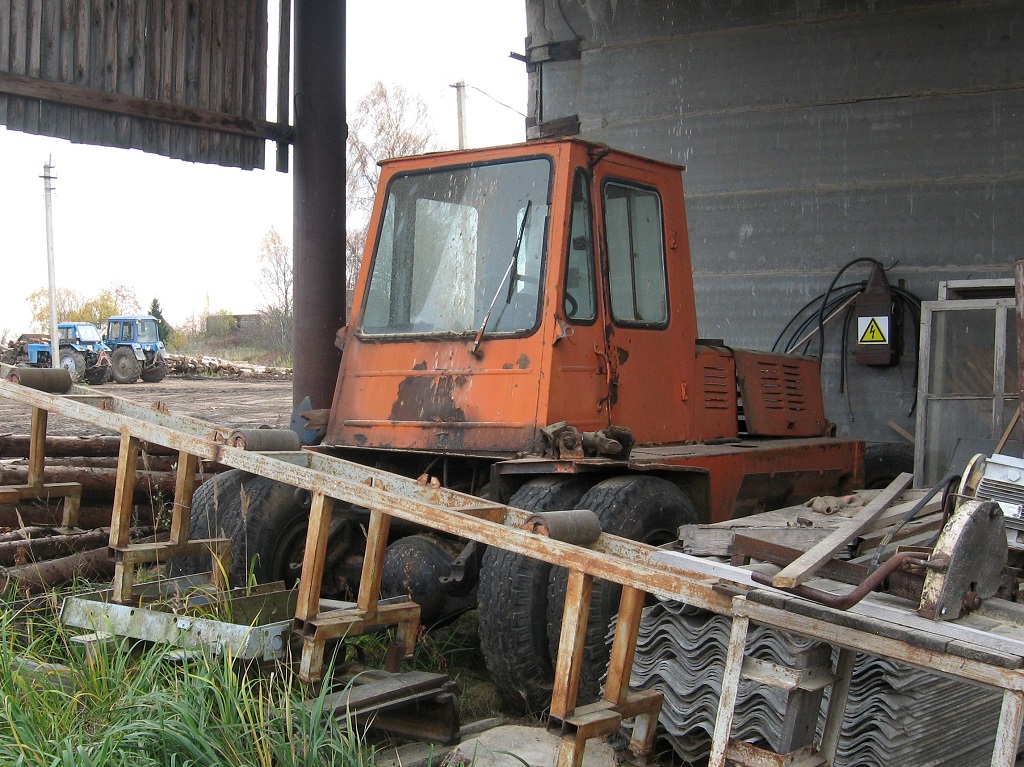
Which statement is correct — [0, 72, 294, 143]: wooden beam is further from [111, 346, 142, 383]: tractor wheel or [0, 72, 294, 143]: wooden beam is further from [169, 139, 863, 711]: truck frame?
[111, 346, 142, 383]: tractor wheel

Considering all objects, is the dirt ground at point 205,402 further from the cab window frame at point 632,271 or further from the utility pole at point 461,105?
the utility pole at point 461,105

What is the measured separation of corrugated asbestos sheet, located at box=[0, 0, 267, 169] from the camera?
23.4 ft

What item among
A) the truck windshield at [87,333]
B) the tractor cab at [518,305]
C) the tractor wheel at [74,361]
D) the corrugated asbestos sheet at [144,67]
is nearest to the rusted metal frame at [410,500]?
the tractor cab at [518,305]

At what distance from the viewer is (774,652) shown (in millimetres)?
4070

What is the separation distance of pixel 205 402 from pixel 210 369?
503 inches

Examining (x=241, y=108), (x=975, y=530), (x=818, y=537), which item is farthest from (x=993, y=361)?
(x=241, y=108)

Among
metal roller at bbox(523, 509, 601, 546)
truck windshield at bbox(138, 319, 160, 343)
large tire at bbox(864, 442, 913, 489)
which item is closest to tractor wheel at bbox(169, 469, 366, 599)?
metal roller at bbox(523, 509, 601, 546)

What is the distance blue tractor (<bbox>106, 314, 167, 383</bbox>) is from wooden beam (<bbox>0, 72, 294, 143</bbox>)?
2232 centimetres

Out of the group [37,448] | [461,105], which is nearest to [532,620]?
[37,448]

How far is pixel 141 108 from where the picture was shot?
761 centimetres

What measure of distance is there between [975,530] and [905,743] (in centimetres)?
90

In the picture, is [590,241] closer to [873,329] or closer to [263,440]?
[263,440]

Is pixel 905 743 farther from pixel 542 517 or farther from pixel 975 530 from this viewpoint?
pixel 542 517

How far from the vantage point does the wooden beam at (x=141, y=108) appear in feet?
23.2
